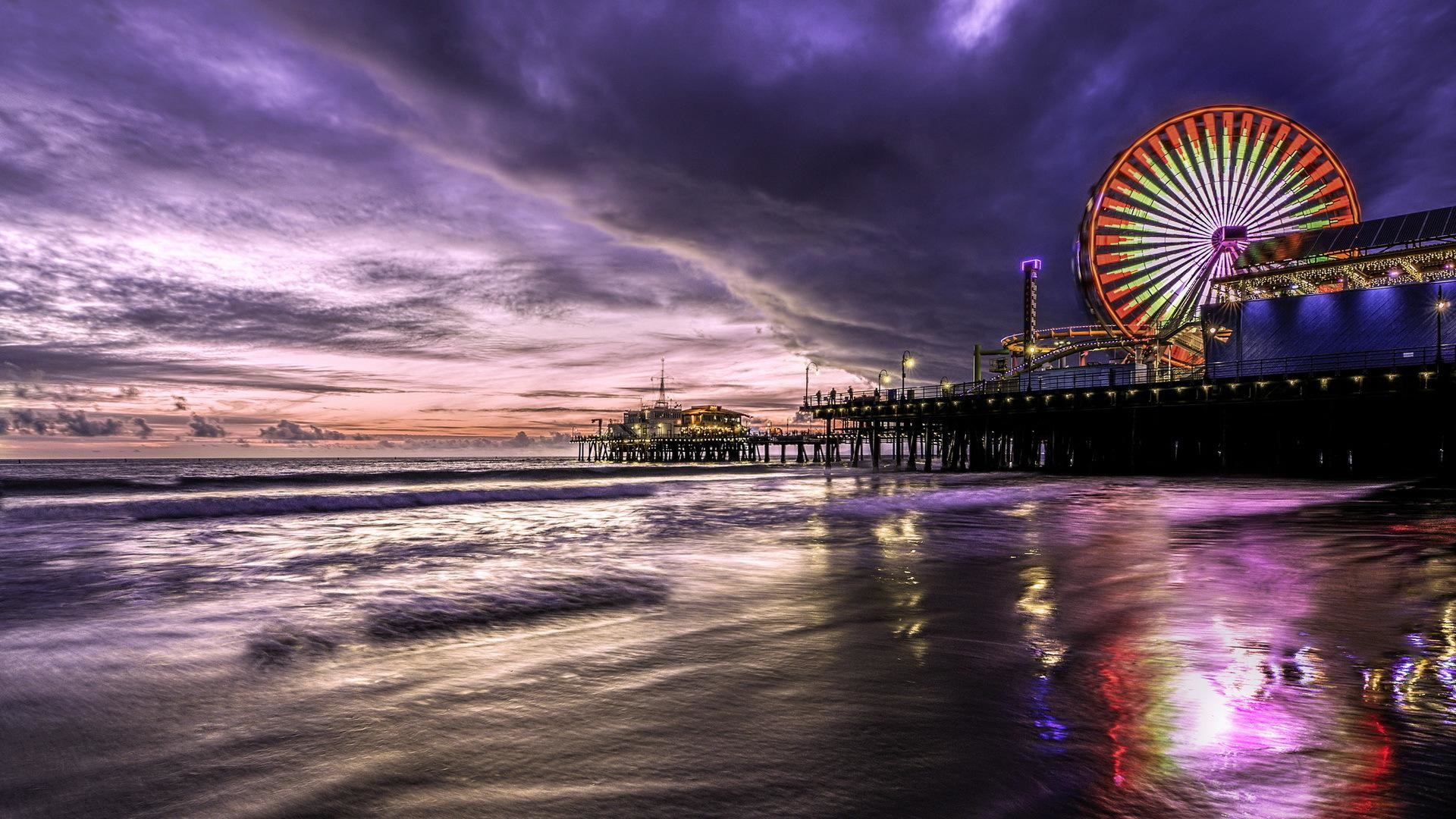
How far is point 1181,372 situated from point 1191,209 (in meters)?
11.3

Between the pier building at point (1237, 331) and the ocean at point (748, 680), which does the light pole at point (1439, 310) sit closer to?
the pier building at point (1237, 331)

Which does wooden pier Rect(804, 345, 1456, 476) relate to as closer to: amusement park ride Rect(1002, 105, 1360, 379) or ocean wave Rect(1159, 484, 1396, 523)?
amusement park ride Rect(1002, 105, 1360, 379)

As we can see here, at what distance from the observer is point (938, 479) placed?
38.0 m

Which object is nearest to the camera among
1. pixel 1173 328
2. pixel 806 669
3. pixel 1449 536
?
pixel 806 669

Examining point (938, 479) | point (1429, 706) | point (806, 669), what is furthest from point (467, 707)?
point (938, 479)

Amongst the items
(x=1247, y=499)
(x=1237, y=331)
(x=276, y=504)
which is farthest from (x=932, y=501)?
(x=1237, y=331)

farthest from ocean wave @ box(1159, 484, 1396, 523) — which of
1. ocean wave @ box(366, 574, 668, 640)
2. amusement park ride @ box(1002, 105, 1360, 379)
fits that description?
amusement park ride @ box(1002, 105, 1360, 379)

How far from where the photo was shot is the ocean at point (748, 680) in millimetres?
3178

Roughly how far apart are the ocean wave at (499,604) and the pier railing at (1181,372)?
36583mm

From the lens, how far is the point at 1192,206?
48375 millimetres

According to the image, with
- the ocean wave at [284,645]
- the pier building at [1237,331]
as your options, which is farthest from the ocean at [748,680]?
the pier building at [1237,331]

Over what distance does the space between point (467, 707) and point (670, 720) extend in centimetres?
133

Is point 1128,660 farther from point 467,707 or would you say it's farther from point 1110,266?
point 1110,266

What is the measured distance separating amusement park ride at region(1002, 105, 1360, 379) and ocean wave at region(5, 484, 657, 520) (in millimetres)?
38056
